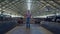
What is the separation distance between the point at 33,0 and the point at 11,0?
4473 millimetres

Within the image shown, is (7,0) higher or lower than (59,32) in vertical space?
higher

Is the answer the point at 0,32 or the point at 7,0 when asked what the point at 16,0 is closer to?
the point at 7,0

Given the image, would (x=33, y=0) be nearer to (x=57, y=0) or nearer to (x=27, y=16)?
(x=57, y=0)

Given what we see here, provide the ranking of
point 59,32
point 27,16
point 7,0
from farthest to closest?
point 7,0, point 27,16, point 59,32

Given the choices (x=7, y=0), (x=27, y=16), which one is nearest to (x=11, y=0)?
(x=7, y=0)

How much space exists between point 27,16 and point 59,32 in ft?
20.6

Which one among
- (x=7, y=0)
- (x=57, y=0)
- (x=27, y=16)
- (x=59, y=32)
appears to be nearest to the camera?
(x=59, y=32)

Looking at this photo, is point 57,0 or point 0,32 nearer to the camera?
point 0,32

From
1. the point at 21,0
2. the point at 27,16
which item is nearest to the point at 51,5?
the point at 21,0

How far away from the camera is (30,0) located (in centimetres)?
3616

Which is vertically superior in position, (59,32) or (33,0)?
(33,0)

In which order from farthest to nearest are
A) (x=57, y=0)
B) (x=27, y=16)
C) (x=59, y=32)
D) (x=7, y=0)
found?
(x=7, y=0) → (x=57, y=0) → (x=27, y=16) → (x=59, y=32)

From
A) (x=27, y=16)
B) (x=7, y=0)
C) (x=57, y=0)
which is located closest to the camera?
(x=27, y=16)

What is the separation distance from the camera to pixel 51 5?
120 feet
